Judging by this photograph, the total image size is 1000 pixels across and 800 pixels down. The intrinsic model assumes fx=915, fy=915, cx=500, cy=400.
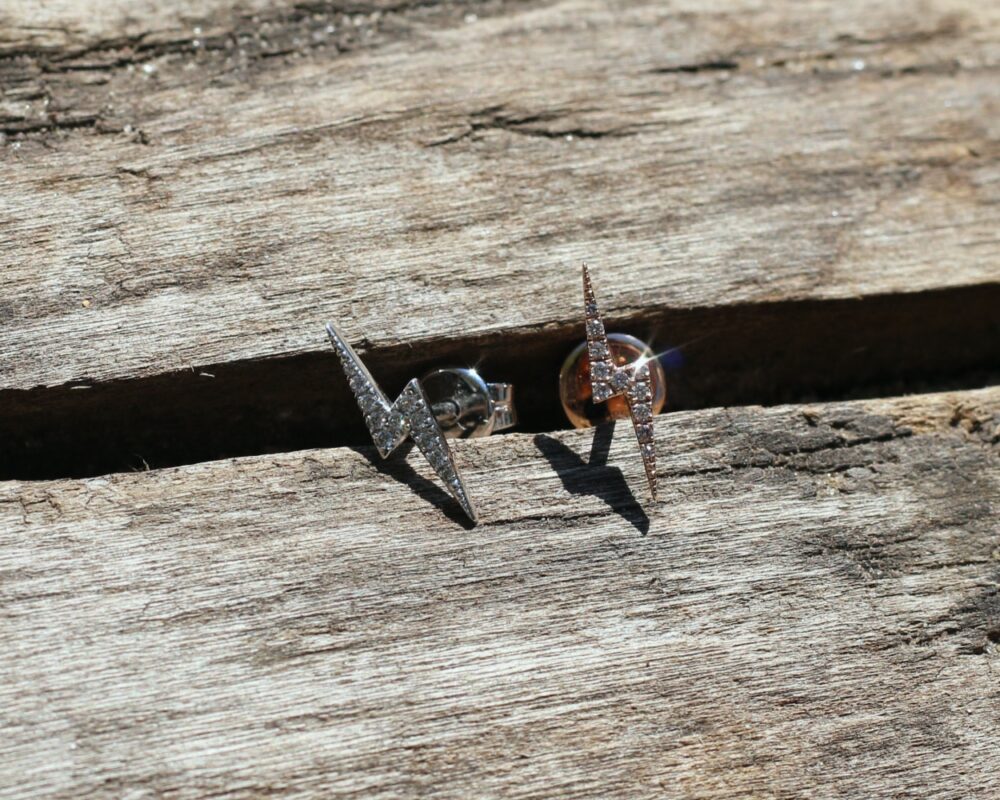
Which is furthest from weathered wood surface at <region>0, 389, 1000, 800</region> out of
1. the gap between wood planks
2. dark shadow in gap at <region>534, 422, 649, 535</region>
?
the gap between wood planks

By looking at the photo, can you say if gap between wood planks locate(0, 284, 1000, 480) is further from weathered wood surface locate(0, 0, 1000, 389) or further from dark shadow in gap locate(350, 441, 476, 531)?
dark shadow in gap locate(350, 441, 476, 531)

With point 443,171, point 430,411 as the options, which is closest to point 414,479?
point 430,411

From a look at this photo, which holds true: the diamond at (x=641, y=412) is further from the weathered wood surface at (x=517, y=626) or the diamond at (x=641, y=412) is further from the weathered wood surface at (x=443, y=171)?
the weathered wood surface at (x=443, y=171)

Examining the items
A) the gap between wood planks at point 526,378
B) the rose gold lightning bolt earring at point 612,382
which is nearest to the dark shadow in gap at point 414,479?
the gap between wood planks at point 526,378

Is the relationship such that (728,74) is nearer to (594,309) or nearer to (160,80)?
(594,309)

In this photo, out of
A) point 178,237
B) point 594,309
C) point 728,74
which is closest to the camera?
point 594,309

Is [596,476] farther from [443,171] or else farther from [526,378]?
[443,171]

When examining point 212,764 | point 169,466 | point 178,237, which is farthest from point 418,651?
point 178,237
